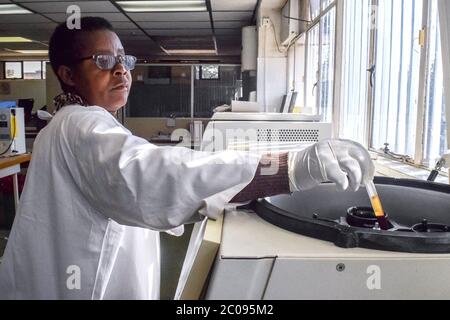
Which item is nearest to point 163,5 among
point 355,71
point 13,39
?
point 355,71

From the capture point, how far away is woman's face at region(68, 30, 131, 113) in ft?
3.21

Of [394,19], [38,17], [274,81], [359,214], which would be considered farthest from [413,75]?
[38,17]

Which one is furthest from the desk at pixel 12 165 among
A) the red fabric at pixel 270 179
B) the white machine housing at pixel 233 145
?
the red fabric at pixel 270 179

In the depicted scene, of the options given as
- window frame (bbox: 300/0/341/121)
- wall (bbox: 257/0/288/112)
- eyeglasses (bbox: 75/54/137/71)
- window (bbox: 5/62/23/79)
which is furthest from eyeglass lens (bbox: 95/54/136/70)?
window (bbox: 5/62/23/79)

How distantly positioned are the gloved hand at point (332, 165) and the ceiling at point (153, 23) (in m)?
4.45

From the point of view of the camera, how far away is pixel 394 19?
212 centimetres

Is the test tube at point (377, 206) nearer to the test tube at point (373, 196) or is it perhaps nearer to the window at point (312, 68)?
the test tube at point (373, 196)

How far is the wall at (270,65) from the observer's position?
5.05 metres

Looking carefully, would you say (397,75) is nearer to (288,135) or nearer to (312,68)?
(288,135)

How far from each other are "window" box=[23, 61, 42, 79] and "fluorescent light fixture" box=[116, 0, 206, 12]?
6.57m

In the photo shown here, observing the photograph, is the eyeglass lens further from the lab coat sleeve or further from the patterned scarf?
the lab coat sleeve

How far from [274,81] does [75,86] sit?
14.6 ft
